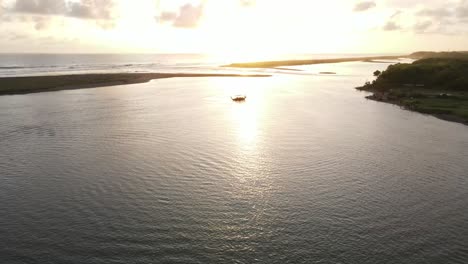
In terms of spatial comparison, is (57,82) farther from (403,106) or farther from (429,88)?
(429,88)

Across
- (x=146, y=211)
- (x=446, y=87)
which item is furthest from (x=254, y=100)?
(x=146, y=211)

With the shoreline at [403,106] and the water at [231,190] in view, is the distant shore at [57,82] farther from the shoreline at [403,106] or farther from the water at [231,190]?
the shoreline at [403,106]

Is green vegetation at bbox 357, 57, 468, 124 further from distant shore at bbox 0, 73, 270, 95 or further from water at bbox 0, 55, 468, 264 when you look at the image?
distant shore at bbox 0, 73, 270, 95

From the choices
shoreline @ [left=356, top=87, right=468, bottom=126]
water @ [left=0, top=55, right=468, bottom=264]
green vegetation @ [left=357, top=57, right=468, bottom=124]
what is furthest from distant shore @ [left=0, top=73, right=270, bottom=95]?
green vegetation @ [left=357, top=57, right=468, bottom=124]

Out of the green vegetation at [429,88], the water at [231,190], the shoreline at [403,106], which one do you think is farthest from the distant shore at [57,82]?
the green vegetation at [429,88]

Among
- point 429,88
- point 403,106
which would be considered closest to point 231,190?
point 403,106
